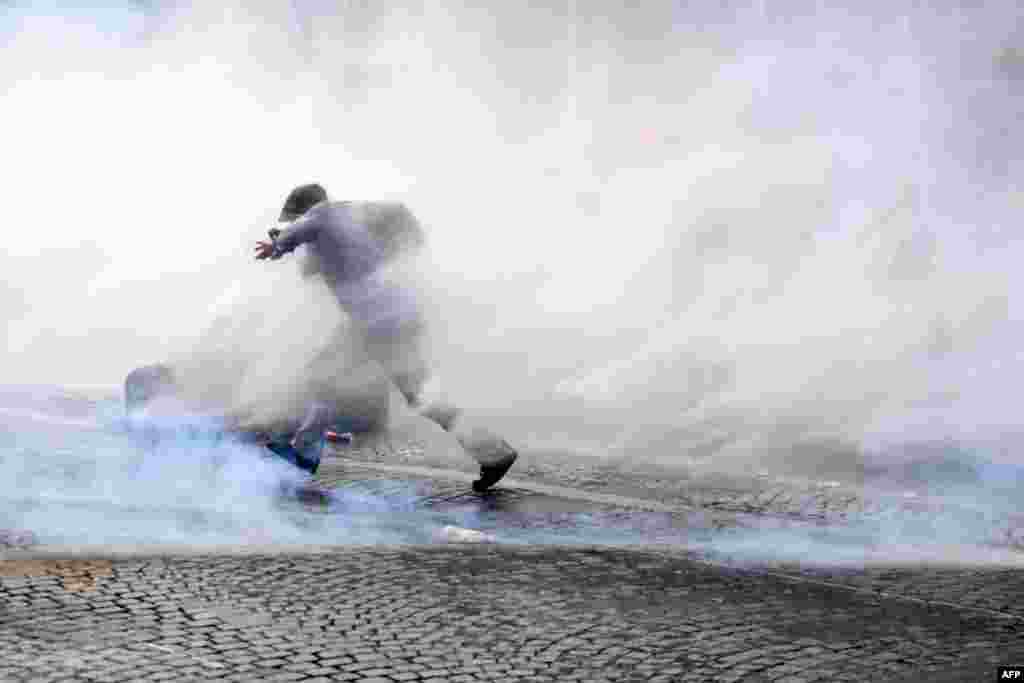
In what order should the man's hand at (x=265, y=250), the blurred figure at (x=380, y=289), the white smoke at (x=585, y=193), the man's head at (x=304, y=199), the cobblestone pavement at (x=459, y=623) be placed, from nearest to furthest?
the cobblestone pavement at (x=459, y=623) → the man's hand at (x=265, y=250) → the blurred figure at (x=380, y=289) → the man's head at (x=304, y=199) → the white smoke at (x=585, y=193)

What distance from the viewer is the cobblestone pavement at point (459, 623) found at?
5.23 metres

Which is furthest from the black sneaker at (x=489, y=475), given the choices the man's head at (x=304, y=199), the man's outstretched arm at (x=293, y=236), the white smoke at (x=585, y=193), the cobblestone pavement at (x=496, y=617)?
the man's head at (x=304, y=199)

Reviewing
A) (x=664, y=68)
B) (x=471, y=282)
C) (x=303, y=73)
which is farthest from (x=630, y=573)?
(x=303, y=73)

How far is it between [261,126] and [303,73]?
1998 millimetres

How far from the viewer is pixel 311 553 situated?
23.1 feet

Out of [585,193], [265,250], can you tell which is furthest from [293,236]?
[585,193]

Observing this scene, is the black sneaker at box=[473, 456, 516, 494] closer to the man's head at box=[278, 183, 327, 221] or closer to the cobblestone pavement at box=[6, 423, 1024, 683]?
the cobblestone pavement at box=[6, 423, 1024, 683]

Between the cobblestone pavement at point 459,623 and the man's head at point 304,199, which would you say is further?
the man's head at point 304,199

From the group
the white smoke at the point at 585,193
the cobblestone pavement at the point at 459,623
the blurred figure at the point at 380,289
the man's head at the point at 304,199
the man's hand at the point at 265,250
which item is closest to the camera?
the cobblestone pavement at the point at 459,623

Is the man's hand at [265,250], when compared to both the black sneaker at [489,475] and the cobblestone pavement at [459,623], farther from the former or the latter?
the cobblestone pavement at [459,623]

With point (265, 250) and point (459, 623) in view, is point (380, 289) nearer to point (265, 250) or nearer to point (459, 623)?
point (265, 250)

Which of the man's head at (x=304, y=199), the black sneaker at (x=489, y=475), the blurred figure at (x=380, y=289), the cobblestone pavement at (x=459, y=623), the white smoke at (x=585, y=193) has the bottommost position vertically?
the cobblestone pavement at (x=459, y=623)

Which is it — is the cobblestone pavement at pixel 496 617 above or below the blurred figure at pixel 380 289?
below

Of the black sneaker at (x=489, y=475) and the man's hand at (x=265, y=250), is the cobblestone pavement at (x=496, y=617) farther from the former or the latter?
the man's hand at (x=265, y=250)
